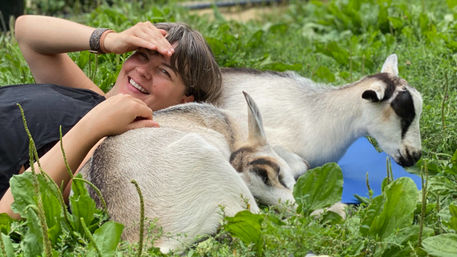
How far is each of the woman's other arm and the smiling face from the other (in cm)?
55

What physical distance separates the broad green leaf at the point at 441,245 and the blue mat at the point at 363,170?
1210 millimetres

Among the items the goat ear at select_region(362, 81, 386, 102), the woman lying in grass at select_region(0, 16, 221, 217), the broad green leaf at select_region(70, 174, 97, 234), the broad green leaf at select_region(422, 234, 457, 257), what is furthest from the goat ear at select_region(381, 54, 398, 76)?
the broad green leaf at select_region(70, 174, 97, 234)

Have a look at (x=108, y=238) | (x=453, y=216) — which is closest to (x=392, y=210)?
(x=453, y=216)

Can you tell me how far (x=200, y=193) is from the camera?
333cm

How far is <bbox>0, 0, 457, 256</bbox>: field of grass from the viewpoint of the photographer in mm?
3090

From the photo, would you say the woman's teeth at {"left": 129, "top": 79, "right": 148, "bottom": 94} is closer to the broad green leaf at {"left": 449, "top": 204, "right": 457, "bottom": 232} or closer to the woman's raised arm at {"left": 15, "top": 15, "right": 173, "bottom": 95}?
the woman's raised arm at {"left": 15, "top": 15, "right": 173, "bottom": 95}

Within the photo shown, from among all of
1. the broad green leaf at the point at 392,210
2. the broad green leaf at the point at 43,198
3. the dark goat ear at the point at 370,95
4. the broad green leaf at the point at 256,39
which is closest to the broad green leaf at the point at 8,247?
the broad green leaf at the point at 43,198

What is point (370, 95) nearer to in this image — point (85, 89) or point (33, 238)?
point (85, 89)

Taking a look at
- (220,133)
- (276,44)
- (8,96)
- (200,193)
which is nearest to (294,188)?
(200,193)

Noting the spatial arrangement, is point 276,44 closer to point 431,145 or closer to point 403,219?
point 431,145

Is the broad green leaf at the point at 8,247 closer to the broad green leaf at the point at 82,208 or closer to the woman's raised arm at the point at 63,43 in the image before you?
the broad green leaf at the point at 82,208

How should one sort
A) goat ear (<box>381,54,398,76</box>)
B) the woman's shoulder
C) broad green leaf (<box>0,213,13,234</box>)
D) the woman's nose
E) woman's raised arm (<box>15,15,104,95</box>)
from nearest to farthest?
1. broad green leaf (<box>0,213,13,234</box>)
2. the woman's shoulder
3. the woman's nose
4. woman's raised arm (<box>15,15,104,95</box>)
5. goat ear (<box>381,54,398,76</box>)

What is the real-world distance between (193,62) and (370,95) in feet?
3.92

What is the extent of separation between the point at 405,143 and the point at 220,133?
4.10 feet
